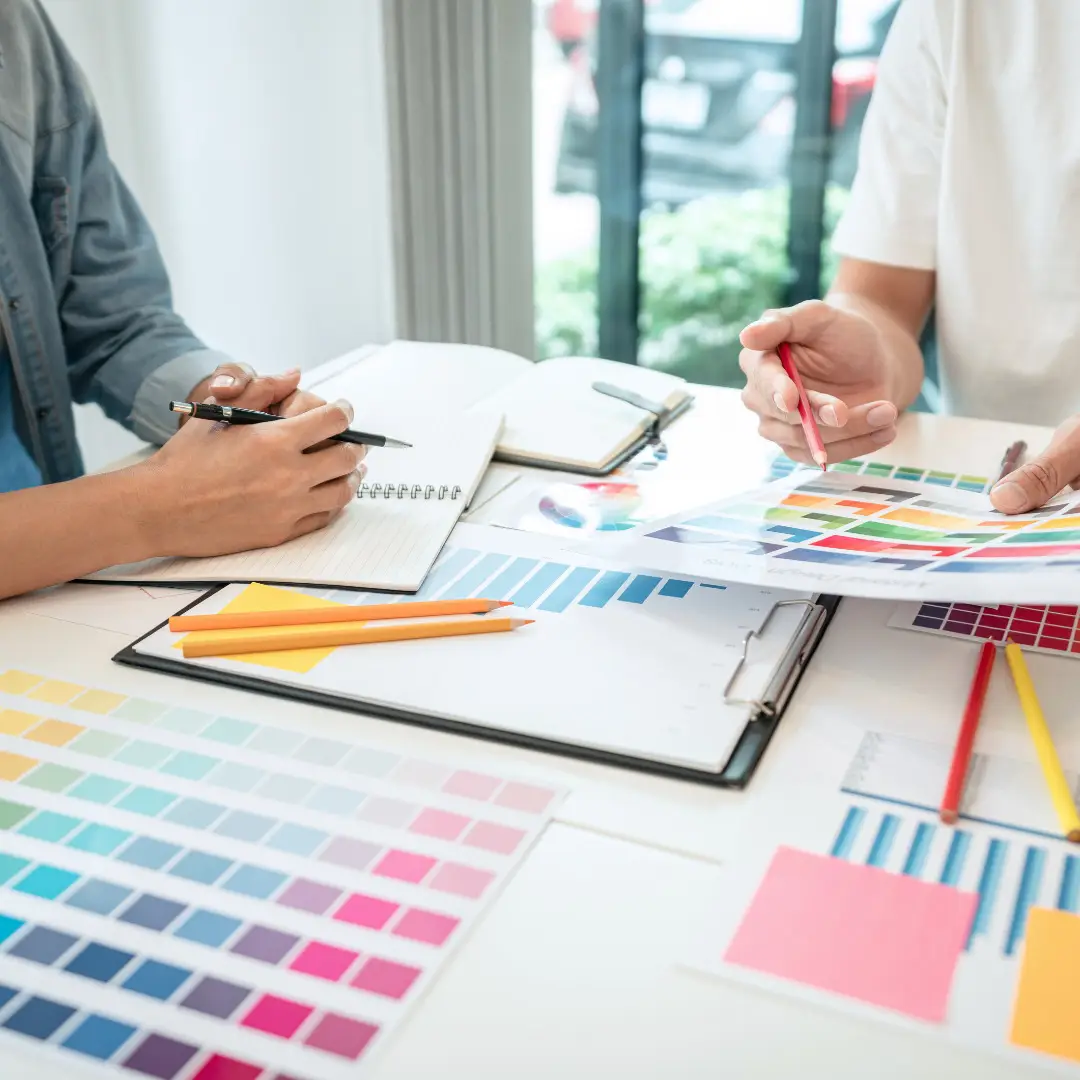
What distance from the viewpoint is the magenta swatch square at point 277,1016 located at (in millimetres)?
431

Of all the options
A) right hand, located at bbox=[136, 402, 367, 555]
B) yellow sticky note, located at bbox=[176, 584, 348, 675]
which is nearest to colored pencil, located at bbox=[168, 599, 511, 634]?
yellow sticky note, located at bbox=[176, 584, 348, 675]

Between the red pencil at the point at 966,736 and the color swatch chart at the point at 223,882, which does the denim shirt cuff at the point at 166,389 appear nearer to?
the color swatch chart at the point at 223,882

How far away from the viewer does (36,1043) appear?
0.43 metres

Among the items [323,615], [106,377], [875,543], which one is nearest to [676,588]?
[875,543]

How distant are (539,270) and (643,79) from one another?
0.47m

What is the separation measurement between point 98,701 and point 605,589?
12.5 inches

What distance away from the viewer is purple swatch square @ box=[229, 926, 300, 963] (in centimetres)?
47

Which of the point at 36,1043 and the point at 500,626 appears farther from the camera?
the point at 500,626

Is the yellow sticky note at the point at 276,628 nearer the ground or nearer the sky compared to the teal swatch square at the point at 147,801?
nearer the sky

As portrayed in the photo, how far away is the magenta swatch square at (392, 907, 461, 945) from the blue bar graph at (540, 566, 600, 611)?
0.93 feet

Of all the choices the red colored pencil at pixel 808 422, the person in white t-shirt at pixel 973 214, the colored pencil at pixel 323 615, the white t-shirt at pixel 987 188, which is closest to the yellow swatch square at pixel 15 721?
the colored pencil at pixel 323 615

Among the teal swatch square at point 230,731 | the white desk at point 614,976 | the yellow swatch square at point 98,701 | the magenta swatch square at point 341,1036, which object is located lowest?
the white desk at point 614,976

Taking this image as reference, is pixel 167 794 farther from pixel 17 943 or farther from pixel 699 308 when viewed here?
pixel 699 308

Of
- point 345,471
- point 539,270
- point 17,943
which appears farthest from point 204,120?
point 17,943
